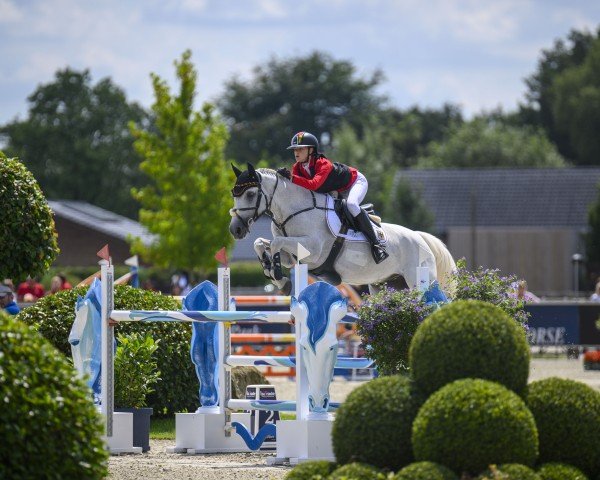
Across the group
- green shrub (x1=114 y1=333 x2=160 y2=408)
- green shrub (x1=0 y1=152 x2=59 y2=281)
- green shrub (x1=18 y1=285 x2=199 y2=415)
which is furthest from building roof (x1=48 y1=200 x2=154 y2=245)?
green shrub (x1=114 y1=333 x2=160 y2=408)

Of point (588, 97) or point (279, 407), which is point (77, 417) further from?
point (588, 97)

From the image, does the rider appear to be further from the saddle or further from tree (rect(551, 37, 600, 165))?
tree (rect(551, 37, 600, 165))

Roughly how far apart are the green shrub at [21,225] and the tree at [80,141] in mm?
54417

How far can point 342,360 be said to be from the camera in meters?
9.19

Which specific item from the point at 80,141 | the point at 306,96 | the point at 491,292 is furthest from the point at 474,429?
the point at 306,96

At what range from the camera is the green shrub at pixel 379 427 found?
5.55 metres

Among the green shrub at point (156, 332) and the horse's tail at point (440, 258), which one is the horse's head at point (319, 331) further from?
the horse's tail at point (440, 258)

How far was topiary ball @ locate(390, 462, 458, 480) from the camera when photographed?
204 inches

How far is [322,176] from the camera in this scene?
10.9 m

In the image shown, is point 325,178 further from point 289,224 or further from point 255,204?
point 255,204

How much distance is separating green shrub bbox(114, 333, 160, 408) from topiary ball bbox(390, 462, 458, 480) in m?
4.48

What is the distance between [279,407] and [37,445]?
11.6 feet

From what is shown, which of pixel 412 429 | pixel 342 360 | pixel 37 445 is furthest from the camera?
pixel 342 360

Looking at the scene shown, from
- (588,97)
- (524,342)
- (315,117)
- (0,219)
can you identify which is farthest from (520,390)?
(315,117)
